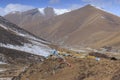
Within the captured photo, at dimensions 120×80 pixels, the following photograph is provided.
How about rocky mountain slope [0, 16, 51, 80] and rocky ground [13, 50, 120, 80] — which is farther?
rocky mountain slope [0, 16, 51, 80]

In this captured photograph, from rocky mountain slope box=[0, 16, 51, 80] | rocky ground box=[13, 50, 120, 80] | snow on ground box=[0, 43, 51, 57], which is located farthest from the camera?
snow on ground box=[0, 43, 51, 57]

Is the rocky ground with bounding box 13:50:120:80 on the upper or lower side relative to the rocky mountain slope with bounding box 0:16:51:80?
lower

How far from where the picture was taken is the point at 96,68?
33906mm

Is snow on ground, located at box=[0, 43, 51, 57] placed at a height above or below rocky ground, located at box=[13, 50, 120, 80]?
above

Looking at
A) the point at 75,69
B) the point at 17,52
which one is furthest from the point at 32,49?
the point at 75,69

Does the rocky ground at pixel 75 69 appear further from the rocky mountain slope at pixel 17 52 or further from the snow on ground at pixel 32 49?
the snow on ground at pixel 32 49

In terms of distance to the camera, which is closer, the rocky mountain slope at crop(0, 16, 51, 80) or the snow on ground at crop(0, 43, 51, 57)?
the rocky mountain slope at crop(0, 16, 51, 80)

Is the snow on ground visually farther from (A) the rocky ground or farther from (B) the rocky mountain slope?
(A) the rocky ground

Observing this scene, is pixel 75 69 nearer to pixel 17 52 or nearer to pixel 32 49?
pixel 17 52

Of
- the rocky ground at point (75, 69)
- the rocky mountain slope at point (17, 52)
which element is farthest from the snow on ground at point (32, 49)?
the rocky ground at point (75, 69)

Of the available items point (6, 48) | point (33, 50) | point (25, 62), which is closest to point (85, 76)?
point (25, 62)

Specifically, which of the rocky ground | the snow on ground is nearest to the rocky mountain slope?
the snow on ground

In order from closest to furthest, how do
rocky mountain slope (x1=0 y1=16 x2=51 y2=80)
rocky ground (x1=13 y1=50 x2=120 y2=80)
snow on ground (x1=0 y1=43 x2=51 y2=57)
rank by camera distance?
rocky ground (x1=13 y1=50 x2=120 y2=80), rocky mountain slope (x1=0 y1=16 x2=51 y2=80), snow on ground (x1=0 y1=43 x2=51 y2=57)

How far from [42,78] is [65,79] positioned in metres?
3.40
